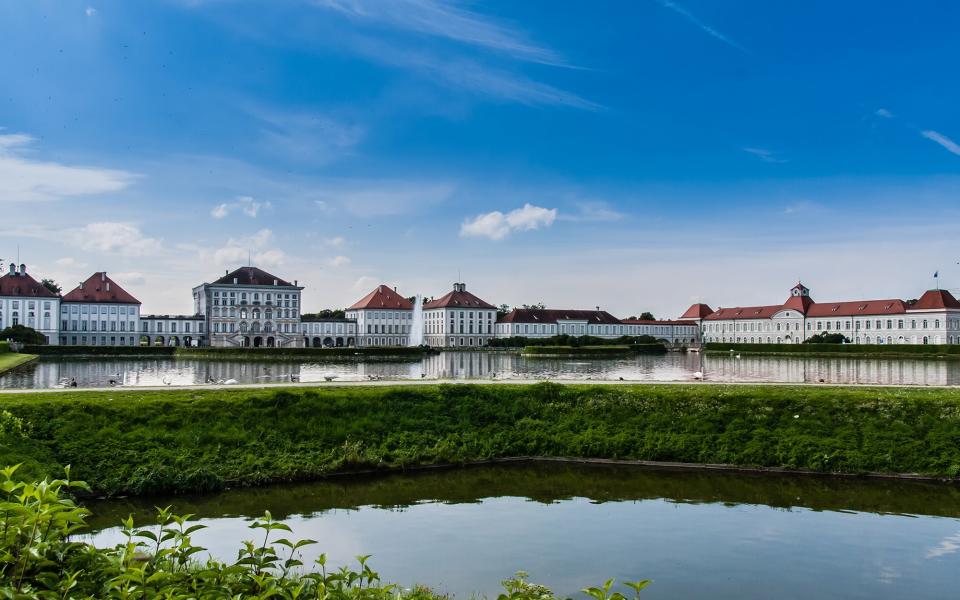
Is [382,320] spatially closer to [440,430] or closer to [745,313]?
[745,313]

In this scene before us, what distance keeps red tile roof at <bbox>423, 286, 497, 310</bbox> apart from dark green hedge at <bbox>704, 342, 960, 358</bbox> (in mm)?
44861

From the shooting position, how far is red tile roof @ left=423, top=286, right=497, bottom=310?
4633 inches

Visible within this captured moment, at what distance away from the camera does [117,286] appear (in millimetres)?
94125

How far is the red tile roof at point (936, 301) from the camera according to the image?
324 ft

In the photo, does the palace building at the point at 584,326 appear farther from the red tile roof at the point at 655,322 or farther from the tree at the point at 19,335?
the tree at the point at 19,335

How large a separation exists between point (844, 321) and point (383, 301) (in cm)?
7302

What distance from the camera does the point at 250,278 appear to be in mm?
99875

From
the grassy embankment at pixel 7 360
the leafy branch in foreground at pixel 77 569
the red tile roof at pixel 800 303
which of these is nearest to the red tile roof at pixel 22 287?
the grassy embankment at pixel 7 360

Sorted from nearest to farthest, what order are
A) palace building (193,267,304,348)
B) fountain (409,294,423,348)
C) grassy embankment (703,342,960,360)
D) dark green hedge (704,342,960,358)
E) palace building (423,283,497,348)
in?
1. grassy embankment (703,342,960,360)
2. dark green hedge (704,342,960,358)
3. palace building (193,267,304,348)
4. fountain (409,294,423,348)
5. palace building (423,283,497,348)

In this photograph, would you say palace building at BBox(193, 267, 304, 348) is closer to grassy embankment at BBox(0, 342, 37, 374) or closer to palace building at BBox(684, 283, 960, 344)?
grassy embankment at BBox(0, 342, 37, 374)

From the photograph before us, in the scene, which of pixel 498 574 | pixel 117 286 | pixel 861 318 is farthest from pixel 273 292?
pixel 498 574

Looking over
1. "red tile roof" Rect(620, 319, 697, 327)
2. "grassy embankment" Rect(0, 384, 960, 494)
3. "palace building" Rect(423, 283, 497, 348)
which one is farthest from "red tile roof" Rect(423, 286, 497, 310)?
"grassy embankment" Rect(0, 384, 960, 494)

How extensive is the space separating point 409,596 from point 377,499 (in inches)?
256

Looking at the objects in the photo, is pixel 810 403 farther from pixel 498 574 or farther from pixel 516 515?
pixel 498 574
